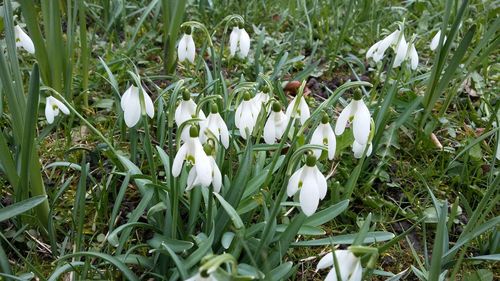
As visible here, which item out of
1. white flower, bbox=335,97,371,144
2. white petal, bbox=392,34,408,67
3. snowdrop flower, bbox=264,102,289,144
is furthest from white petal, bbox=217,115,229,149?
white petal, bbox=392,34,408,67

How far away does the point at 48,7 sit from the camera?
2258 mm

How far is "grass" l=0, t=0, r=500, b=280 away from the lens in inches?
63.2

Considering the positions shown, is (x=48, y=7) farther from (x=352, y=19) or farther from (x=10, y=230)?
(x=352, y=19)

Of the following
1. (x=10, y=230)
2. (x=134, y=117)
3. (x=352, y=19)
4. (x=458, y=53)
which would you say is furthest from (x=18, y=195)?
(x=352, y=19)

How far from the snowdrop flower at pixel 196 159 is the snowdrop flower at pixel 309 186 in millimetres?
211

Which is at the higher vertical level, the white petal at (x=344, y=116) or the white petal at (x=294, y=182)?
the white petal at (x=344, y=116)

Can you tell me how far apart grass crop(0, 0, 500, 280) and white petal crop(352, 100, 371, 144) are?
0.23 ft

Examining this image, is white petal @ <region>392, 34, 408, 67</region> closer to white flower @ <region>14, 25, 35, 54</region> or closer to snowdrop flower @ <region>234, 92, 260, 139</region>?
snowdrop flower @ <region>234, 92, 260, 139</region>

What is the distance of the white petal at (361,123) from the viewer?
4.95ft

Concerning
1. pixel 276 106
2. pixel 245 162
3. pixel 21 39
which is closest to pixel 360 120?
pixel 276 106

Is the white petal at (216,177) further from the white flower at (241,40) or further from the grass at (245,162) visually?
the white flower at (241,40)

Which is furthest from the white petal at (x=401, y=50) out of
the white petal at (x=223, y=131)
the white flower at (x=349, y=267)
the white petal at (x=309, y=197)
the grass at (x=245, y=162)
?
the white flower at (x=349, y=267)

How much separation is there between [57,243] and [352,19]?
2.00m

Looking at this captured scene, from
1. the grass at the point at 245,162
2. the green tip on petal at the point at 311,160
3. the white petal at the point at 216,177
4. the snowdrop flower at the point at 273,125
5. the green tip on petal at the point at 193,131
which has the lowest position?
the grass at the point at 245,162
